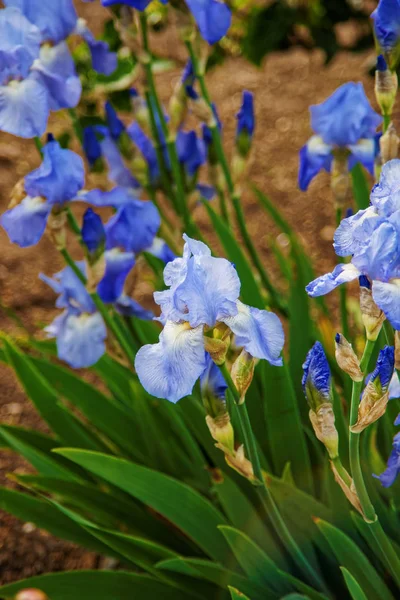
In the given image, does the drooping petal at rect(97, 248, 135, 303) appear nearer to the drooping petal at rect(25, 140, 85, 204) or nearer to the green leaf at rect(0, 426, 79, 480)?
the drooping petal at rect(25, 140, 85, 204)

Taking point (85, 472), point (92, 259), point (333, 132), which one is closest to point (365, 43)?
point (333, 132)

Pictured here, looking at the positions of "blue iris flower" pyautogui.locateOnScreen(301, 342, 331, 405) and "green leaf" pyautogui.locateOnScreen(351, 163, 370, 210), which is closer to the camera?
"blue iris flower" pyautogui.locateOnScreen(301, 342, 331, 405)

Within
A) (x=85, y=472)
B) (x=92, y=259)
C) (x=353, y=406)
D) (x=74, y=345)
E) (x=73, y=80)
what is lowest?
(x=85, y=472)

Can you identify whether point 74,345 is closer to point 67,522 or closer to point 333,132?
point 67,522

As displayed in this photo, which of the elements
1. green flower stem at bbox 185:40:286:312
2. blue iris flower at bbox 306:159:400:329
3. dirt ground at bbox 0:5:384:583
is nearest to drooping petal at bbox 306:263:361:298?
blue iris flower at bbox 306:159:400:329

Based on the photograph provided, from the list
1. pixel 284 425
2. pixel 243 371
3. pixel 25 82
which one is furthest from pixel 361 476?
pixel 25 82

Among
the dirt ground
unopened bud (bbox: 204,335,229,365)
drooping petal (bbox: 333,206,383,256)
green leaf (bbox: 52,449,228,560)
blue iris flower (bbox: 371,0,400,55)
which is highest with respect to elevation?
blue iris flower (bbox: 371,0,400,55)
